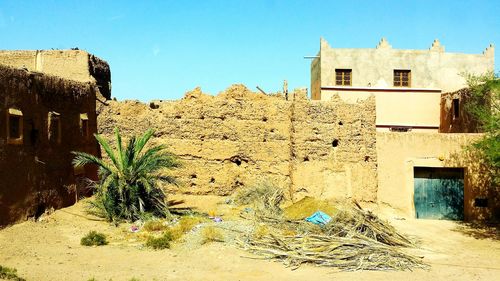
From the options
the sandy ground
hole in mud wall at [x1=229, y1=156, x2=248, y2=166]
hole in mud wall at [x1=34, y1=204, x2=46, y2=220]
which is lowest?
the sandy ground

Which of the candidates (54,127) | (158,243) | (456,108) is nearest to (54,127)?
(54,127)

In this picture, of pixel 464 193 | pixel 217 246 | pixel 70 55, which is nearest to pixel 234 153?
pixel 217 246

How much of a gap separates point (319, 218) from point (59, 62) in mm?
10633

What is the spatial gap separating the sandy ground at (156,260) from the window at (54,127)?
238 centimetres

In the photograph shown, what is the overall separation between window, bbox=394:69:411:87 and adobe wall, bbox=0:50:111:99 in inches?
586

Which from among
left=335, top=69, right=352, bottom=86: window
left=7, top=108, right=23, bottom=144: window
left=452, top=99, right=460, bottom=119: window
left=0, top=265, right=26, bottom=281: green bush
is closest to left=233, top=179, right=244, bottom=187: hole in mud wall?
left=7, top=108, right=23, bottom=144: window

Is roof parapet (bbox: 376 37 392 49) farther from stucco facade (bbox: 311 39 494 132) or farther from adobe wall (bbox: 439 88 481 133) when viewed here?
adobe wall (bbox: 439 88 481 133)

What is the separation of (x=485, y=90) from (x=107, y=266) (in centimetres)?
1334

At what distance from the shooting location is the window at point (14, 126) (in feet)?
38.9

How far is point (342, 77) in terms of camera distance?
24.3 meters

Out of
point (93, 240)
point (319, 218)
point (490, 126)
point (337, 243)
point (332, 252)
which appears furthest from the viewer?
point (490, 126)

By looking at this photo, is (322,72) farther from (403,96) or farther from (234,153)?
(234,153)

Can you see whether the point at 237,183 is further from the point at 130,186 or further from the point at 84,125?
the point at 84,125

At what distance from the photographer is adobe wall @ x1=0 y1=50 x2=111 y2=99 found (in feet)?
54.7
